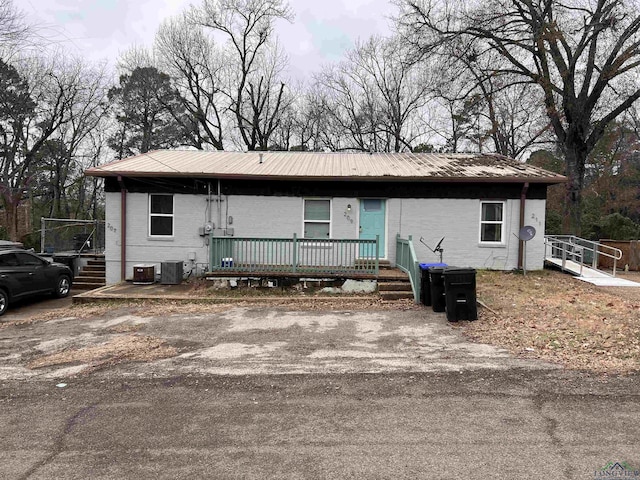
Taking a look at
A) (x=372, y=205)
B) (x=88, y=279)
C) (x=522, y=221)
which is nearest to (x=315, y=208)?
(x=372, y=205)

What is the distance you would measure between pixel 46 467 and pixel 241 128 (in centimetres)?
2831

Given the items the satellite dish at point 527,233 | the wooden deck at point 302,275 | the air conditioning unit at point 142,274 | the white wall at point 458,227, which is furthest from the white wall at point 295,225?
the wooden deck at point 302,275

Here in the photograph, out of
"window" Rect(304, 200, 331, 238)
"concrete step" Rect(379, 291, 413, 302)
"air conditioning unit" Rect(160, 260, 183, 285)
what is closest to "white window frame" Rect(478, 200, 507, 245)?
"concrete step" Rect(379, 291, 413, 302)

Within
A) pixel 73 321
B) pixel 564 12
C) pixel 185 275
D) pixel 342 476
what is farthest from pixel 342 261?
pixel 564 12

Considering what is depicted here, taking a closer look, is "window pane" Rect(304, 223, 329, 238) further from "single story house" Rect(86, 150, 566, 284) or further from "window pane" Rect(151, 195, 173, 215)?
"window pane" Rect(151, 195, 173, 215)

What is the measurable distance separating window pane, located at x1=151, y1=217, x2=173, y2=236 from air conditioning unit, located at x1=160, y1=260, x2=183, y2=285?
1.43 meters

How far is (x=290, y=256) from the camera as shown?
1184cm

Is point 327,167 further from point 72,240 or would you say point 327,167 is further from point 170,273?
point 72,240

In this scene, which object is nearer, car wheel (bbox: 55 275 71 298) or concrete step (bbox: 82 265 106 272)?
car wheel (bbox: 55 275 71 298)

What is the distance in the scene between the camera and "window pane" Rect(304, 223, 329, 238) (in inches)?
512

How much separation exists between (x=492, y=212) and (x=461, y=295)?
6.22 metres

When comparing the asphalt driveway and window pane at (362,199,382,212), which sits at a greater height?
window pane at (362,199,382,212)

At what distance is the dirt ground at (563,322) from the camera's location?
5.66 metres

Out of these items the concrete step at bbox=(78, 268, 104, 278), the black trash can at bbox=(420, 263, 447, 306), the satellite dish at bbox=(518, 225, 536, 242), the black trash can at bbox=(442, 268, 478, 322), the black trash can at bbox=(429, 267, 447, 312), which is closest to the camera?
the black trash can at bbox=(442, 268, 478, 322)
